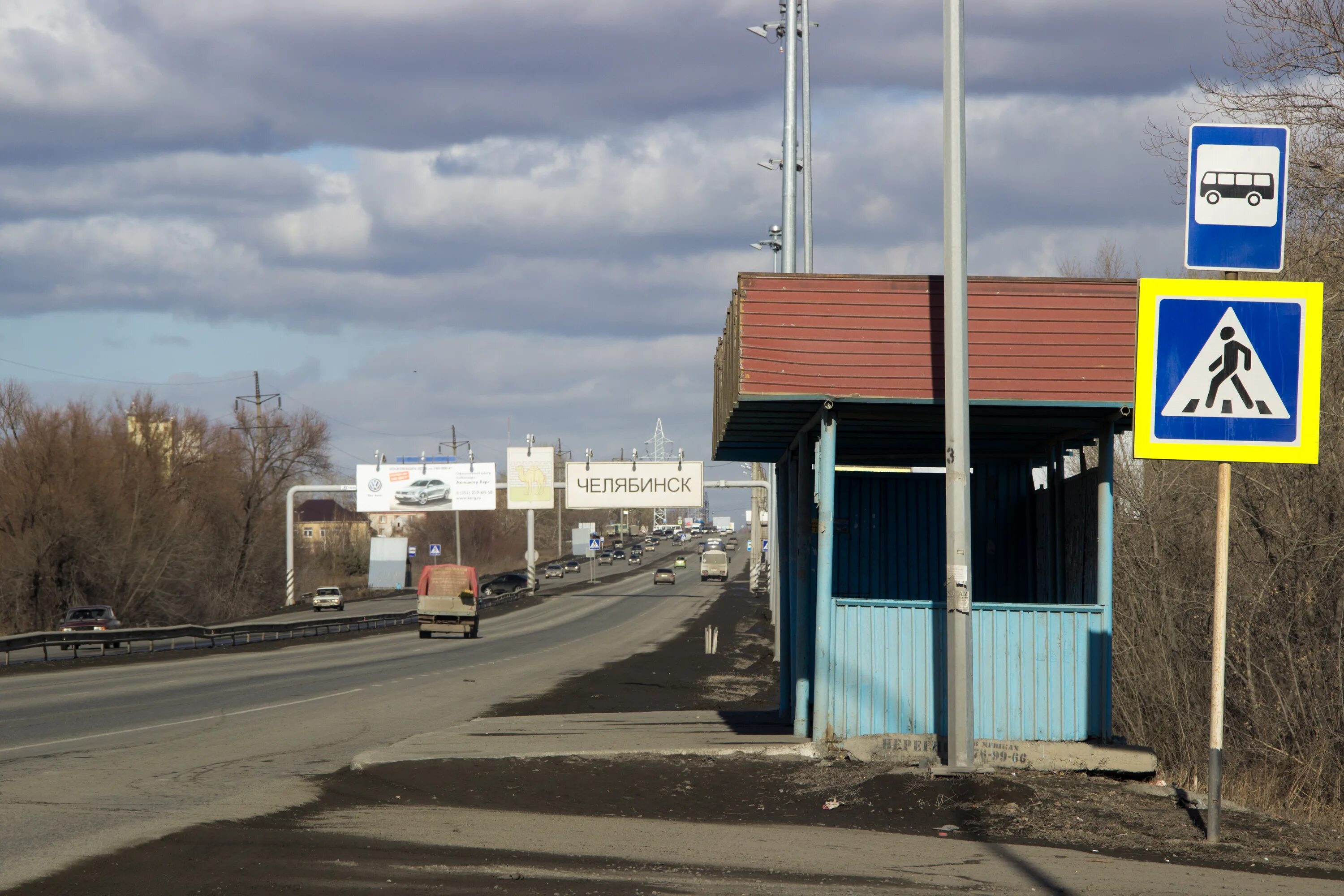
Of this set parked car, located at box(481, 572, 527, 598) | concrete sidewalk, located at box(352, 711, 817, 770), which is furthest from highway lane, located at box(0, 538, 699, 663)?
concrete sidewalk, located at box(352, 711, 817, 770)

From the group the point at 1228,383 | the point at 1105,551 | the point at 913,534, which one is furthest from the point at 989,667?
the point at 913,534

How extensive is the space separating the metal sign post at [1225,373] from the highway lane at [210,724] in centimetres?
763

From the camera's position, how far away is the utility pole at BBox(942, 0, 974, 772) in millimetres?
10477

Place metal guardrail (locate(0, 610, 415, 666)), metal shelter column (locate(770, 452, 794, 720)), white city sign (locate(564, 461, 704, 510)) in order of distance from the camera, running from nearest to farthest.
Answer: metal shelter column (locate(770, 452, 794, 720)), metal guardrail (locate(0, 610, 415, 666)), white city sign (locate(564, 461, 704, 510))

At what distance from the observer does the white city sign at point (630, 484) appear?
5762 cm

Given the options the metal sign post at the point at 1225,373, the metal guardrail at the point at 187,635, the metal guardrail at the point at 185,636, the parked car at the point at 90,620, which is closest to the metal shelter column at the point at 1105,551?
the metal sign post at the point at 1225,373

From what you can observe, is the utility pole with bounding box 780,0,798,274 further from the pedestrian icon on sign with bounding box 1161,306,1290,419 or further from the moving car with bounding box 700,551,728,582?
the moving car with bounding box 700,551,728,582

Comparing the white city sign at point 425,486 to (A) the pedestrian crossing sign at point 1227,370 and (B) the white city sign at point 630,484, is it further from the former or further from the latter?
(A) the pedestrian crossing sign at point 1227,370

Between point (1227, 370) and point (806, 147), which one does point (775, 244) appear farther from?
point (1227, 370)

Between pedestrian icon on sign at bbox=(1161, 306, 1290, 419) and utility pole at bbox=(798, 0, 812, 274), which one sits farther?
utility pole at bbox=(798, 0, 812, 274)

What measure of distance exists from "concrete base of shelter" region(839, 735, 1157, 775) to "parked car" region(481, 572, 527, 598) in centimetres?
6670

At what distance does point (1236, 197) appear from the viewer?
28.6 ft

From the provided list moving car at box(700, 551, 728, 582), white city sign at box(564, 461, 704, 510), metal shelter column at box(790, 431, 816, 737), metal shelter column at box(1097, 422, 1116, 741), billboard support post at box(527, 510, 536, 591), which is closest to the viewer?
metal shelter column at box(1097, 422, 1116, 741)

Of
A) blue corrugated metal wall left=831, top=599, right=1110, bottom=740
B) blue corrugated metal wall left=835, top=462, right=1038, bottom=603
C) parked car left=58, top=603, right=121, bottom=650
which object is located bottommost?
parked car left=58, top=603, right=121, bottom=650
